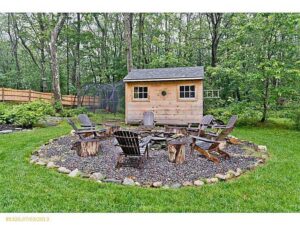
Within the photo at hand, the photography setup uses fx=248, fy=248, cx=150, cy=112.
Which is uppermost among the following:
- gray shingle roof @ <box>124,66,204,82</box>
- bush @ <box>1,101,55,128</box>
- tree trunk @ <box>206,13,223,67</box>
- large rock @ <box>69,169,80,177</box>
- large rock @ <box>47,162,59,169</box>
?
tree trunk @ <box>206,13,223,67</box>

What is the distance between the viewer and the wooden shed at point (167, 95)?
31.2 feet

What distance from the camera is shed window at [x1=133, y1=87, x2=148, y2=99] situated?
10.1m

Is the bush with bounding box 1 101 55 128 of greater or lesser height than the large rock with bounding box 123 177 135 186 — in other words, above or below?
above

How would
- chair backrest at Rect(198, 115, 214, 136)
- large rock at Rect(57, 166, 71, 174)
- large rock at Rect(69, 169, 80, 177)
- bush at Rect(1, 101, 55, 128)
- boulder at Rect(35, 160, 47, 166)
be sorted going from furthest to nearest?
bush at Rect(1, 101, 55, 128) → chair backrest at Rect(198, 115, 214, 136) → boulder at Rect(35, 160, 47, 166) → large rock at Rect(57, 166, 71, 174) → large rock at Rect(69, 169, 80, 177)

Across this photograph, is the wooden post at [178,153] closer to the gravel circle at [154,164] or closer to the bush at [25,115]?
the gravel circle at [154,164]

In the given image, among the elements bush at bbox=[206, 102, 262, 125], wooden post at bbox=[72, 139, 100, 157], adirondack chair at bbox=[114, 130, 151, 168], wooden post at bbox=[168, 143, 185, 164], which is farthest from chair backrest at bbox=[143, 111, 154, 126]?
adirondack chair at bbox=[114, 130, 151, 168]

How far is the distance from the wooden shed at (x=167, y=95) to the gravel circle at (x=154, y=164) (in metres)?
4.08

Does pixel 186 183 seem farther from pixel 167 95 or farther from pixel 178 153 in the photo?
pixel 167 95

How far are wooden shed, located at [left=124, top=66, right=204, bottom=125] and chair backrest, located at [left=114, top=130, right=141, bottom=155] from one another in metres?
5.76

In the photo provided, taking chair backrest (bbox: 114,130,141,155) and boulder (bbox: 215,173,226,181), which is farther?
chair backrest (bbox: 114,130,141,155)

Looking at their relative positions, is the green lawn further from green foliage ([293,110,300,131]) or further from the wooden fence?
the wooden fence

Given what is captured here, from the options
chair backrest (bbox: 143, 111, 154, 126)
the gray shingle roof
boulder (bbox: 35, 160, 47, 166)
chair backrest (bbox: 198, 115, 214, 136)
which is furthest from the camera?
the gray shingle roof

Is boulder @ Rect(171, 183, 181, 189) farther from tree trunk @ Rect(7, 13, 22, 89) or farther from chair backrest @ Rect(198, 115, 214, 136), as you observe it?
tree trunk @ Rect(7, 13, 22, 89)

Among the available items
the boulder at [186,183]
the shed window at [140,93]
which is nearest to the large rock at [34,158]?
the boulder at [186,183]
